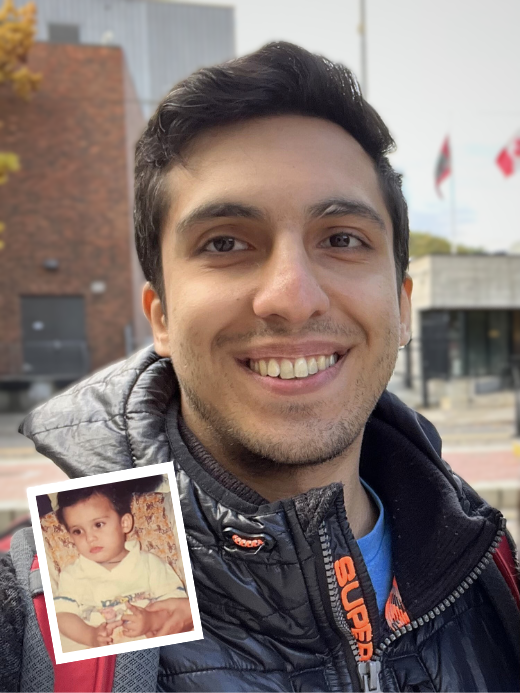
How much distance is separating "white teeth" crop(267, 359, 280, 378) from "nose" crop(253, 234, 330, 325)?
78 millimetres

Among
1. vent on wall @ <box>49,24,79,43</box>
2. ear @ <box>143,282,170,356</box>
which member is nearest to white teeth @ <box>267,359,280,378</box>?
Answer: ear @ <box>143,282,170,356</box>

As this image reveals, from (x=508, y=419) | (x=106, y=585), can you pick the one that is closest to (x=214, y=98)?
(x=106, y=585)

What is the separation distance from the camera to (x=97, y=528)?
84 centimetres

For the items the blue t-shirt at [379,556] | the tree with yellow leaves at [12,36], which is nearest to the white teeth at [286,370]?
the blue t-shirt at [379,556]

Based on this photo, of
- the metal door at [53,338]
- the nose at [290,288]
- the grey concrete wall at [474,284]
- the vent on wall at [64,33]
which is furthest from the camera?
the vent on wall at [64,33]

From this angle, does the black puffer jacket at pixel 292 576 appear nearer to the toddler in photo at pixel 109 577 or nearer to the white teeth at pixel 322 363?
the toddler in photo at pixel 109 577

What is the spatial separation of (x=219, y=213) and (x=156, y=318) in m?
0.31

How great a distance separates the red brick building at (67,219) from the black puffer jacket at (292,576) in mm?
13009

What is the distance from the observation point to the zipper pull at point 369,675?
0.93 metres

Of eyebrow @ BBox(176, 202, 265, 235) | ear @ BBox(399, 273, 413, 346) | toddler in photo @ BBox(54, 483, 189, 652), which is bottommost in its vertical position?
toddler in photo @ BBox(54, 483, 189, 652)

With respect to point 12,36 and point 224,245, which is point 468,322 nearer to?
point 12,36

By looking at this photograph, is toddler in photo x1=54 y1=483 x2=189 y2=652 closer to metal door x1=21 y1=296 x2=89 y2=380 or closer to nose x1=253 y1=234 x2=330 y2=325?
nose x1=253 y1=234 x2=330 y2=325

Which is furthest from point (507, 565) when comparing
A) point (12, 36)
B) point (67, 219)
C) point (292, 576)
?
point (67, 219)

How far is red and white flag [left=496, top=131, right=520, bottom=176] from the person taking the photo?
280 cm
